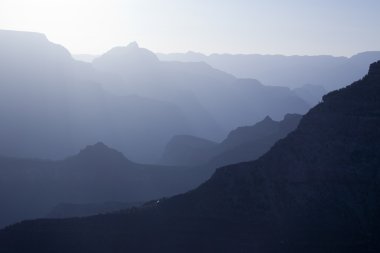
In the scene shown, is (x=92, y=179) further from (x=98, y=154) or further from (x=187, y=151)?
(x=187, y=151)

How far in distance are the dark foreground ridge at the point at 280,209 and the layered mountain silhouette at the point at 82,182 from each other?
174ft

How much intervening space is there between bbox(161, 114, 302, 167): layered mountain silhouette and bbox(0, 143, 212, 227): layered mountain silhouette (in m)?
7.77

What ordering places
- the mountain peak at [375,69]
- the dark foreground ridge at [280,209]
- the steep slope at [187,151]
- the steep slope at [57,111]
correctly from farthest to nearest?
the steep slope at [57,111] < the steep slope at [187,151] < the mountain peak at [375,69] < the dark foreground ridge at [280,209]

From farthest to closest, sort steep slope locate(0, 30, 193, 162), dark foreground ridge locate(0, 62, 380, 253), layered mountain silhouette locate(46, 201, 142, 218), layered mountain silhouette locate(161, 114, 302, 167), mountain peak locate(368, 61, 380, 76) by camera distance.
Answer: steep slope locate(0, 30, 193, 162) → layered mountain silhouette locate(161, 114, 302, 167) → layered mountain silhouette locate(46, 201, 142, 218) → mountain peak locate(368, 61, 380, 76) → dark foreground ridge locate(0, 62, 380, 253)

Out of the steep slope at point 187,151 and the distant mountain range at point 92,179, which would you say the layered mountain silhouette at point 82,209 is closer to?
the distant mountain range at point 92,179

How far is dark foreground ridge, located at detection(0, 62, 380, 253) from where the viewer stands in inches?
1626

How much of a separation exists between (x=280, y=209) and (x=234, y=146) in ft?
258

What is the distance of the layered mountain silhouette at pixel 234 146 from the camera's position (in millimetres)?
107625

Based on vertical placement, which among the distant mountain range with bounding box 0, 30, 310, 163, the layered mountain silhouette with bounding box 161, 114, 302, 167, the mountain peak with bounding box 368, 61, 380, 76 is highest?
the distant mountain range with bounding box 0, 30, 310, 163

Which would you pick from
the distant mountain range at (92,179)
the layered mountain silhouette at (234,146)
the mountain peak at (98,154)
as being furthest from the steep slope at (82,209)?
the layered mountain silhouette at (234,146)

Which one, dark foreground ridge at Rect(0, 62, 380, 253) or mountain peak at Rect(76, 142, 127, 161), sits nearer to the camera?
dark foreground ridge at Rect(0, 62, 380, 253)

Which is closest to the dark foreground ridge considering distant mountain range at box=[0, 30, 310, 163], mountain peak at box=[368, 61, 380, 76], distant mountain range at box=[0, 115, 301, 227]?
mountain peak at box=[368, 61, 380, 76]

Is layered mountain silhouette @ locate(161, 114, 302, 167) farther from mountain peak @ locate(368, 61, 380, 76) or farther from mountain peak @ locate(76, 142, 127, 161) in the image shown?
mountain peak @ locate(368, 61, 380, 76)

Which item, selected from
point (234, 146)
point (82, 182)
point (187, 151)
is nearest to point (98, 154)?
point (82, 182)
